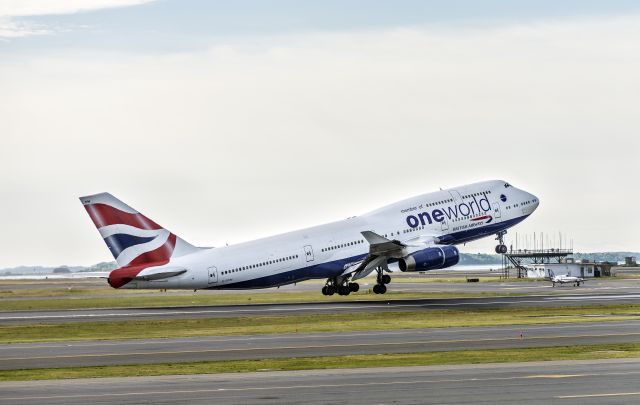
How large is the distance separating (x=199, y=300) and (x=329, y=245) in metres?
12.5

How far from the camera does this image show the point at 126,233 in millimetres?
75000

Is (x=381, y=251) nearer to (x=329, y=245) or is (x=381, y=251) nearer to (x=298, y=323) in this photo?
(x=329, y=245)

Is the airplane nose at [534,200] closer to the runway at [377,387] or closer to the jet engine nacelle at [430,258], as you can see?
the jet engine nacelle at [430,258]

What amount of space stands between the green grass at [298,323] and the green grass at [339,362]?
550 inches

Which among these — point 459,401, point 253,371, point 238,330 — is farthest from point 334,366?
point 238,330

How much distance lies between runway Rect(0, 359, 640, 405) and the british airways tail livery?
40.6 metres

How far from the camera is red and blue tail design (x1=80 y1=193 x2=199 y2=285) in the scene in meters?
74.9

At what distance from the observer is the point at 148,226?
75.9 metres

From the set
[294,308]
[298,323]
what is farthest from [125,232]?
[298,323]

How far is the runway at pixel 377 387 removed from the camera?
2902 cm

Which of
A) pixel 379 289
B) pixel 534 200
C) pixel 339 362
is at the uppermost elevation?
pixel 534 200

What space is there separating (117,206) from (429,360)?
4037 centimetres

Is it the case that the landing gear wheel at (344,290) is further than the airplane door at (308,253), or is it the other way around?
the landing gear wheel at (344,290)

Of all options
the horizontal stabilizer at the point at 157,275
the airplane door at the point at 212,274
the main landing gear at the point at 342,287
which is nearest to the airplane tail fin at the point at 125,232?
the horizontal stabilizer at the point at 157,275
